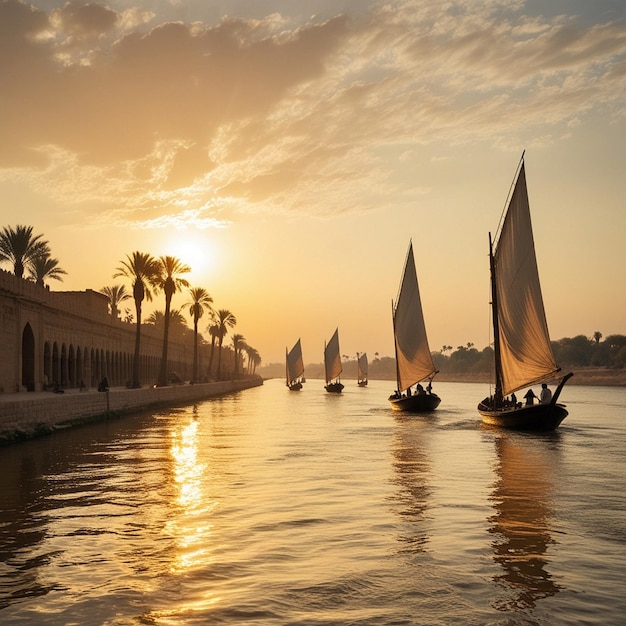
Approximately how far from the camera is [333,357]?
92562 mm

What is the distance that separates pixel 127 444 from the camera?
2586 centimetres

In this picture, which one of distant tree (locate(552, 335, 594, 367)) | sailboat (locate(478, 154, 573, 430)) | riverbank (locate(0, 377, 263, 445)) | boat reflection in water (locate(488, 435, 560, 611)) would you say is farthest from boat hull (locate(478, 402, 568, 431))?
distant tree (locate(552, 335, 594, 367))

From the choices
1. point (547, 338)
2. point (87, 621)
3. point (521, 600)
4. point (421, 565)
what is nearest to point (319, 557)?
point (421, 565)

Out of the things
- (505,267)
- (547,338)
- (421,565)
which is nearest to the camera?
(421,565)

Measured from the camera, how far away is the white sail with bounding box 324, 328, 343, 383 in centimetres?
9100

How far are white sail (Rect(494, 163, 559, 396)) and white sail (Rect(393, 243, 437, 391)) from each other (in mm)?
13070

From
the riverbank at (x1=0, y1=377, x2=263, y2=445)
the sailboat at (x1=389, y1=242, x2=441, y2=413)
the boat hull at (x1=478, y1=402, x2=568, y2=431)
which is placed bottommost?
the boat hull at (x1=478, y1=402, x2=568, y2=431)

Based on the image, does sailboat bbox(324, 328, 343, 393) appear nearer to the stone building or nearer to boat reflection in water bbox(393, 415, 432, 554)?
the stone building

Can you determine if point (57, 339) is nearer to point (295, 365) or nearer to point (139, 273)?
point (139, 273)

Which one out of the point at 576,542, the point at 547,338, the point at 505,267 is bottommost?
the point at 576,542

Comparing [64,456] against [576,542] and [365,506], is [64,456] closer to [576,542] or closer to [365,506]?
[365,506]

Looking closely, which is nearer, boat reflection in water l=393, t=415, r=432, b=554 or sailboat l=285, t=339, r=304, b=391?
boat reflection in water l=393, t=415, r=432, b=554

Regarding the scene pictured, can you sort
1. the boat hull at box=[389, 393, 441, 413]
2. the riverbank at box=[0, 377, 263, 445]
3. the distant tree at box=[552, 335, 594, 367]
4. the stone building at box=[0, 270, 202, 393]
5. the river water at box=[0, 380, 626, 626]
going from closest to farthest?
the river water at box=[0, 380, 626, 626]
the riverbank at box=[0, 377, 263, 445]
the stone building at box=[0, 270, 202, 393]
the boat hull at box=[389, 393, 441, 413]
the distant tree at box=[552, 335, 594, 367]

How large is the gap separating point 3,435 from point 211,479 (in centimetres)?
964
